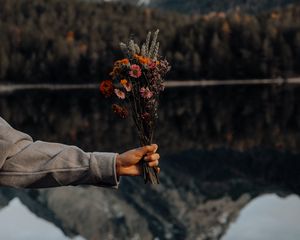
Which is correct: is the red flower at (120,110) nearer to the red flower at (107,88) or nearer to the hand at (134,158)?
the red flower at (107,88)

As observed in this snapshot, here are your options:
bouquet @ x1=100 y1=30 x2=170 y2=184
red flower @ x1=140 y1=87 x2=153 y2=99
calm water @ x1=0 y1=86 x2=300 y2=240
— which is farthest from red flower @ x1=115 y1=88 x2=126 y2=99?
calm water @ x1=0 y1=86 x2=300 y2=240

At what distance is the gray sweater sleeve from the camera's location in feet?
14.4

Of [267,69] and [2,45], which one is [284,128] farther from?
[2,45]

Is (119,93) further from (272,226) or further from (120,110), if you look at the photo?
(272,226)

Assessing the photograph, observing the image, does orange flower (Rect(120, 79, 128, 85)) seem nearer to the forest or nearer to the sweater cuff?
the sweater cuff

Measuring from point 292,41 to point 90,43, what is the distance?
4884 cm

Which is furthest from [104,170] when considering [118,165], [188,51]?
[188,51]

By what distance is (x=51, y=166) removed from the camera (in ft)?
14.5

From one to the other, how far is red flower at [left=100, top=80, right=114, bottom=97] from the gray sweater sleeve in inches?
14.6

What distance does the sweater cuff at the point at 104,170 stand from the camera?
4.36 m

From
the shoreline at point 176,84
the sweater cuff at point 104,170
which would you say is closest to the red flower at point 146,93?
the sweater cuff at point 104,170

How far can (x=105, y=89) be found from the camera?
15.1 ft

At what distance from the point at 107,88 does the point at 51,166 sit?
555 millimetres

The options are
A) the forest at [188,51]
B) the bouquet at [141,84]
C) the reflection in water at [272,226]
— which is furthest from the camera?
the forest at [188,51]
